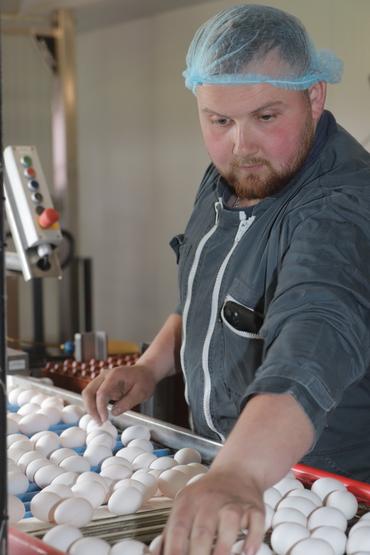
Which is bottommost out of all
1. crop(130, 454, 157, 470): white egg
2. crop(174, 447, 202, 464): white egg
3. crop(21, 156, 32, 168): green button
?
crop(130, 454, 157, 470): white egg

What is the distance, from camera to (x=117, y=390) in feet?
6.96

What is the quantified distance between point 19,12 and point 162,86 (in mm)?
1151

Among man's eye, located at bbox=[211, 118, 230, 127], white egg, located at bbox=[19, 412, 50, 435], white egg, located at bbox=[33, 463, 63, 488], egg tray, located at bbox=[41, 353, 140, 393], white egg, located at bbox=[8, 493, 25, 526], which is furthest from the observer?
egg tray, located at bbox=[41, 353, 140, 393]

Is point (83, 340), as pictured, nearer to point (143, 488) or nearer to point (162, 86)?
point (143, 488)

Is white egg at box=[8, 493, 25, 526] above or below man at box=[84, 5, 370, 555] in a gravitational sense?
below

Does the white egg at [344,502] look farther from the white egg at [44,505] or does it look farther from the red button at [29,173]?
the red button at [29,173]

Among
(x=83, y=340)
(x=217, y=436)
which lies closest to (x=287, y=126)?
(x=217, y=436)

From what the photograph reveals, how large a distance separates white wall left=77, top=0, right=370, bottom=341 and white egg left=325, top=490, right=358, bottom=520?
187 inches

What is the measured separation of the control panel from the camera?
2.58 m

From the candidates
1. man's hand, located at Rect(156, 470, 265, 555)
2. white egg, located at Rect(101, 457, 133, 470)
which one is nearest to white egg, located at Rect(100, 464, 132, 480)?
white egg, located at Rect(101, 457, 133, 470)

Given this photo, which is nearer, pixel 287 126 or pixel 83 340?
pixel 287 126

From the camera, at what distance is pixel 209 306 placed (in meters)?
1.99

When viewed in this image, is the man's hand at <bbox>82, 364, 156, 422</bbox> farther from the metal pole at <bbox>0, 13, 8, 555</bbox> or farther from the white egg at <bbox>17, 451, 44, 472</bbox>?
the metal pole at <bbox>0, 13, 8, 555</bbox>

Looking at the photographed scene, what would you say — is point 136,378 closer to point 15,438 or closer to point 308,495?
point 15,438
